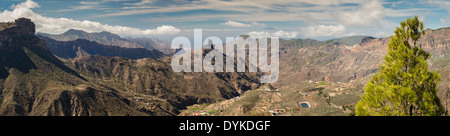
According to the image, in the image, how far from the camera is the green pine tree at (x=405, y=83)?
1515cm

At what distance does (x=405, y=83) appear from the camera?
607 inches

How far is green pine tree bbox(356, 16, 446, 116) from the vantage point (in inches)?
596

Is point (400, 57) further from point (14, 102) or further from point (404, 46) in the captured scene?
point (14, 102)
